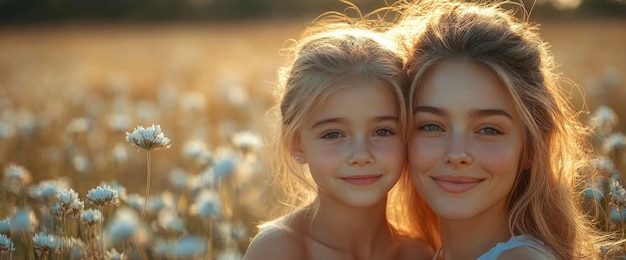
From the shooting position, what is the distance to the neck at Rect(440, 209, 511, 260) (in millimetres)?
3629

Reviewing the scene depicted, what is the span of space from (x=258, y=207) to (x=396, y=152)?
1822 millimetres

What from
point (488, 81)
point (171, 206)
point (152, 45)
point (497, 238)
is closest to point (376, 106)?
point (488, 81)

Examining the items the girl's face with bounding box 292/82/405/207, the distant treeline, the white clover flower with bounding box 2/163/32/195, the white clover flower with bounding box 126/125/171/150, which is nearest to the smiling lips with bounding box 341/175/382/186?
the girl's face with bounding box 292/82/405/207

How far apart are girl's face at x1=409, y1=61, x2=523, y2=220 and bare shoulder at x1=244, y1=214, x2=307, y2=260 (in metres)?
0.62

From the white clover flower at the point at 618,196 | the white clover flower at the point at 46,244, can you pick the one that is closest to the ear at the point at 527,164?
the white clover flower at the point at 618,196

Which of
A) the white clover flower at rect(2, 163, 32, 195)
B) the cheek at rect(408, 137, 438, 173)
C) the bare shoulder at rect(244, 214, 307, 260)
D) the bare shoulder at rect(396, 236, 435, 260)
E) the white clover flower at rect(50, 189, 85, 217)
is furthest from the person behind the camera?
the bare shoulder at rect(396, 236, 435, 260)

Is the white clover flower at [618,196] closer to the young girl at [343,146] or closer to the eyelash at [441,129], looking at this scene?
the eyelash at [441,129]

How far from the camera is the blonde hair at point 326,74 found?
3.70 metres

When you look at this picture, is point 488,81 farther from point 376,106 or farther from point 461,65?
point 376,106

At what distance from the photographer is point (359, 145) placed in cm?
360

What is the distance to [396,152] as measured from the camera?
363 centimetres

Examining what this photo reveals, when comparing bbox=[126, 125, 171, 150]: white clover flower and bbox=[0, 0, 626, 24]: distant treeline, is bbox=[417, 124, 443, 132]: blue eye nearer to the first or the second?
bbox=[126, 125, 171, 150]: white clover flower

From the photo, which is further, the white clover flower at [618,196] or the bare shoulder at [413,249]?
the bare shoulder at [413,249]

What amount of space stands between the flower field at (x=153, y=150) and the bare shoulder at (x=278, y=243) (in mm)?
187
